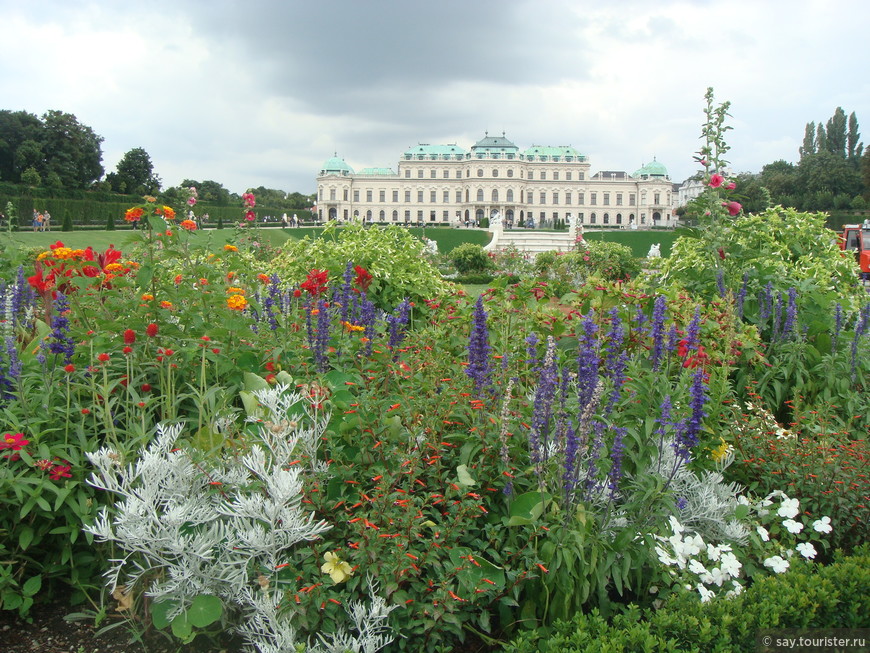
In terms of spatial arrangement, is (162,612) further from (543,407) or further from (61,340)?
(543,407)

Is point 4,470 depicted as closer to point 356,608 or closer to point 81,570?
point 81,570

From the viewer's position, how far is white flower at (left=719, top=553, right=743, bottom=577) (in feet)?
7.26

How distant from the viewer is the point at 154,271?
2967mm

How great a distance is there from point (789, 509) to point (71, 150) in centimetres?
5524

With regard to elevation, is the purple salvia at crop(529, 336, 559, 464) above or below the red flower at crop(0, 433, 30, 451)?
above

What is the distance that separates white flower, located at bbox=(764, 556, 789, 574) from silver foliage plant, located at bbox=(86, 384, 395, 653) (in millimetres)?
1493

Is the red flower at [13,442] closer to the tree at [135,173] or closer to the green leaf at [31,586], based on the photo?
the green leaf at [31,586]

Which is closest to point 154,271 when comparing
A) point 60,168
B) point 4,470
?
point 4,470

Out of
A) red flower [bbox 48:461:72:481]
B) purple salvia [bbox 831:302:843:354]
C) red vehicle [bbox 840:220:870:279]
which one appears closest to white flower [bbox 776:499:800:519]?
purple salvia [bbox 831:302:843:354]

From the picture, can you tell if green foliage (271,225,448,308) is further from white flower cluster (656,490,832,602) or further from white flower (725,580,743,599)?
white flower (725,580,743,599)

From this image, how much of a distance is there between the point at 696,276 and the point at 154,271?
14.6ft

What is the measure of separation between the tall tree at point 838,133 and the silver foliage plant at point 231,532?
77543mm

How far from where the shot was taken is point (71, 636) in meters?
2.09

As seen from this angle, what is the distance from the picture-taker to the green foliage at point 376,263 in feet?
18.3
